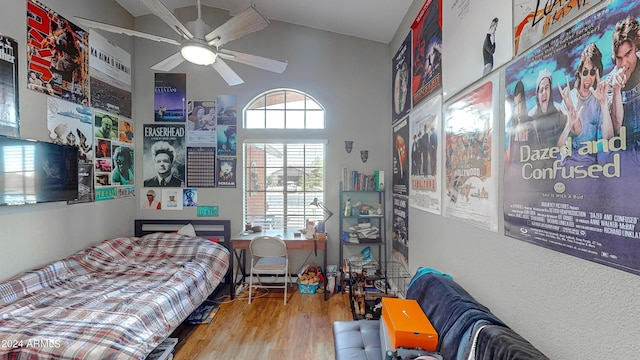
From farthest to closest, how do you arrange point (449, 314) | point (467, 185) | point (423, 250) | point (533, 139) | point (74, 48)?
1. point (74, 48)
2. point (423, 250)
3. point (467, 185)
4. point (449, 314)
5. point (533, 139)

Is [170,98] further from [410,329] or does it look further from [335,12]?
[410,329]

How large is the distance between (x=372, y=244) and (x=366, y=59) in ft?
8.24

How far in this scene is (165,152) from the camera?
3.52 m

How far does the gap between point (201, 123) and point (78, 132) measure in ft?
4.15

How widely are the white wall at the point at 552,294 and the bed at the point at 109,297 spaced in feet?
6.79

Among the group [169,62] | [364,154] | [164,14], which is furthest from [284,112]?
[164,14]

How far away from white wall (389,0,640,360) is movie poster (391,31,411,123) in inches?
63.3

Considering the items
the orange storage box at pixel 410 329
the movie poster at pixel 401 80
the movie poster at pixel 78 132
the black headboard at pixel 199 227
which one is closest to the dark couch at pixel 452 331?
the orange storage box at pixel 410 329

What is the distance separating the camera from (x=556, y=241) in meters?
0.94

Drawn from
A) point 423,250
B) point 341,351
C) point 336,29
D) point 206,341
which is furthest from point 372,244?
point 336,29

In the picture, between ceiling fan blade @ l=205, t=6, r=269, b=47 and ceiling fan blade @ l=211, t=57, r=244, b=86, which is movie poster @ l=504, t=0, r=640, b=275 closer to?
ceiling fan blade @ l=205, t=6, r=269, b=47

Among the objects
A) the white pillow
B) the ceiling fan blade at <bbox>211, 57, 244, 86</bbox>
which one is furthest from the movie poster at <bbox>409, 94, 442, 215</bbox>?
the white pillow

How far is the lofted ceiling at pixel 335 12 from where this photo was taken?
2.74m

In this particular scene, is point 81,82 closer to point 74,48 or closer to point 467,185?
point 74,48
